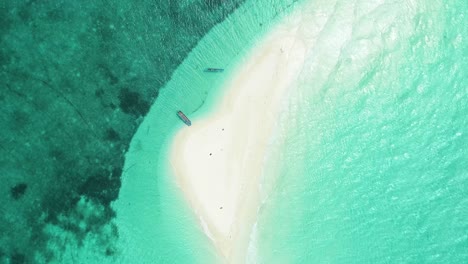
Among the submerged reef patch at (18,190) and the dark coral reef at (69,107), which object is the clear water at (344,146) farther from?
the submerged reef patch at (18,190)

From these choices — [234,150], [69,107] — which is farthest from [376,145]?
[69,107]

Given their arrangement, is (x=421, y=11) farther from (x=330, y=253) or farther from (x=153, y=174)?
(x=153, y=174)

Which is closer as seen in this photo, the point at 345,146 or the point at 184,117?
the point at 184,117

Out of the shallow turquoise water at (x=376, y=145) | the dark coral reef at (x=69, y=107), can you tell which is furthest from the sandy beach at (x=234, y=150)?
the dark coral reef at (x=69, y=107)

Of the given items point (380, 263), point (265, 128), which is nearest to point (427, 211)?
point (380, 263)

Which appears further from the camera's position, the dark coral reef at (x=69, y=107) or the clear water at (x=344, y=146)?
the clear water at (x=344, y=146)

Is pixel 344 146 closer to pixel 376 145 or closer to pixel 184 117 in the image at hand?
pixel 376 145

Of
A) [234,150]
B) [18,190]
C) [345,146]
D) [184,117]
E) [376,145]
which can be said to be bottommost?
[376,145]
